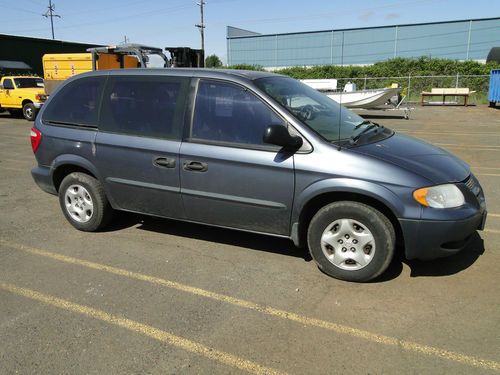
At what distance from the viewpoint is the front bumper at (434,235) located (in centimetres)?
342

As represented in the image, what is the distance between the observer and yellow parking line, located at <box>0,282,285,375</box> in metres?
2.75

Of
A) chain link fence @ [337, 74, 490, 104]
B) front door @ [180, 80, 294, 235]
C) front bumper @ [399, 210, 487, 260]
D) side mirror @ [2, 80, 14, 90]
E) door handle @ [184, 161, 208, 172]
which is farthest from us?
chain link fence @ [337, 74, 490, 104]

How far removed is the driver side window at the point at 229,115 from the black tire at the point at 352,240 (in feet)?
2.93

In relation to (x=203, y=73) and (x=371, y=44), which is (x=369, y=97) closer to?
(x=203, y=73)

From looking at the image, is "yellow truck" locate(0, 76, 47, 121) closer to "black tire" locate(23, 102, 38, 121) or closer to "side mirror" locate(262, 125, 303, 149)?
"black tire" locate(23, 102, 38, 121)

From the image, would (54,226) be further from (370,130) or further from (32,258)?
(370,130)

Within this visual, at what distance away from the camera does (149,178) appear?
4.42 metres

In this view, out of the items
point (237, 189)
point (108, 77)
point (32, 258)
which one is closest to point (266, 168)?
point (237, 189)

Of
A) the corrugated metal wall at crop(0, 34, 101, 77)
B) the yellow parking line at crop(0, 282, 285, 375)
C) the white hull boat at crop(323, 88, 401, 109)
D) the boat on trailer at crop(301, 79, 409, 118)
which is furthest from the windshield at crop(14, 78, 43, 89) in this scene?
the yellow parking line at crop(0, 282, 285, 375)

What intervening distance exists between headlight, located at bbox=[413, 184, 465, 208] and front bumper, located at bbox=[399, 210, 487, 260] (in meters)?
0.14

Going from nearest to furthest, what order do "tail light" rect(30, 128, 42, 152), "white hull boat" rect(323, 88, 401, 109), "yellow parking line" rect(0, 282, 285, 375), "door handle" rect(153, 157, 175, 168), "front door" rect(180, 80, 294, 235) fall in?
"yellow parking line" rect(0, 282, 285, 375)
"front door" rect(180, 80, 294, 235)
"door handle" rect(153, 157, 175, 168)
"tail light" rect(30, 128, 42, 152)
"white hull boat" rect(323, 88, 401, 109)

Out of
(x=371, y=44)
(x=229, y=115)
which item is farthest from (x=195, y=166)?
(x=371, y=44)

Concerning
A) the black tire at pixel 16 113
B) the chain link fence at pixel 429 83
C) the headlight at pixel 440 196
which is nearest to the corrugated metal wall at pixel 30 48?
the black tire at pixel 16 113

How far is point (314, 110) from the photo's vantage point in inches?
168
